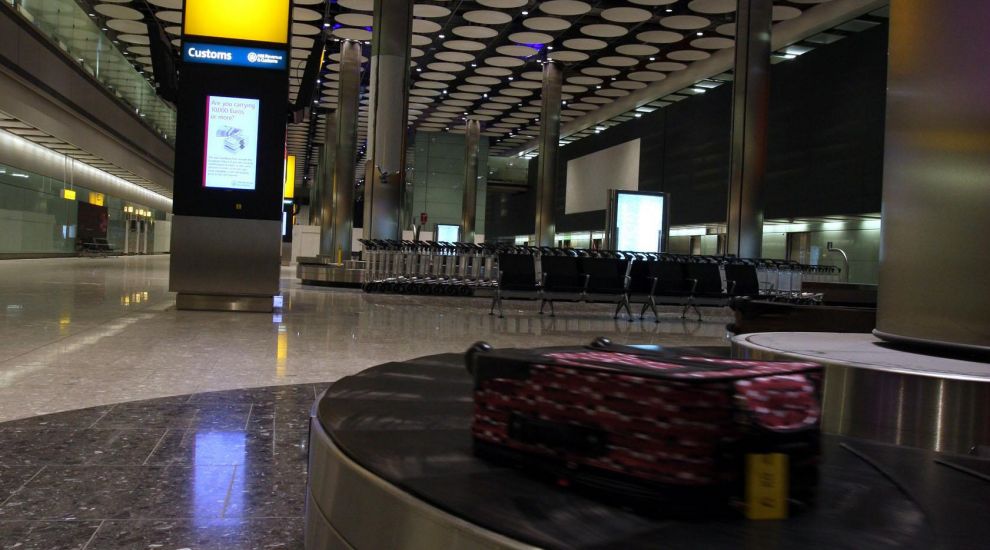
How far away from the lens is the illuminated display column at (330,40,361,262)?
24469mm

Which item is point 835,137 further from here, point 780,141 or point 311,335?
point 311,335

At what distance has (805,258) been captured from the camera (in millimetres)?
22828

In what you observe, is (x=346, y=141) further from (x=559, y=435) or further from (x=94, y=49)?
(x=559, y=435)

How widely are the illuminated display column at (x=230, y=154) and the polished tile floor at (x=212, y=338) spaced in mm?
594

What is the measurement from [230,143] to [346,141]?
654 inches

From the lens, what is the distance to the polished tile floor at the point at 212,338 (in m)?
4.47

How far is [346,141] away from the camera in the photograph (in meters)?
26.3

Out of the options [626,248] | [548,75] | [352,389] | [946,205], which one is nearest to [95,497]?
[352,389]

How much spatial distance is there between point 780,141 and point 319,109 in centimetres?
2140

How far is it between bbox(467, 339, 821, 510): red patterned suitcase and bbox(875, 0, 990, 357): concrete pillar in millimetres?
1774

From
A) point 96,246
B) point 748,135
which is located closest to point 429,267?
point 748,135

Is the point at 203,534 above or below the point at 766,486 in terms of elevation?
below

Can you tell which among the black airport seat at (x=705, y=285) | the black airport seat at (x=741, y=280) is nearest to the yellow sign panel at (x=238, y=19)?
the black airport seat at (x=705, y=285)

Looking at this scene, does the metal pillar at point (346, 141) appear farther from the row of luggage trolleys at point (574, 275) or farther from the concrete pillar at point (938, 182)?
the concrete pillar at point (938, 182)
